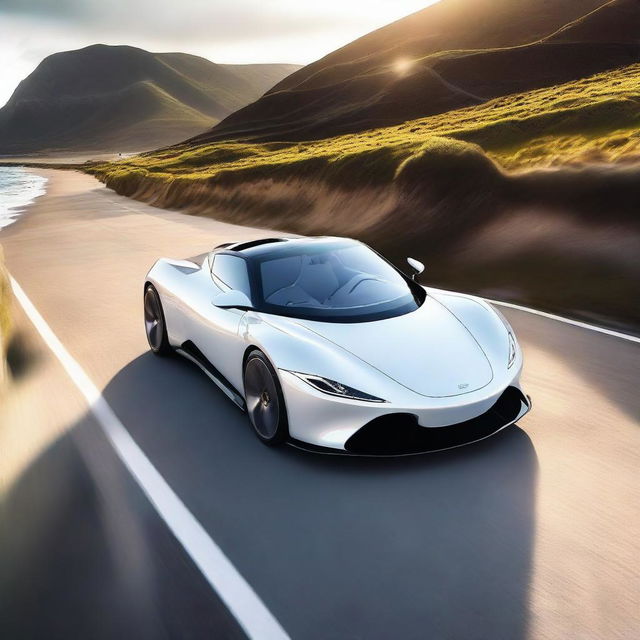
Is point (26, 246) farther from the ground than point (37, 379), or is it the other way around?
point (37, 379)

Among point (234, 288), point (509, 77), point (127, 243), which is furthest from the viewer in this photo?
point (509, 77)

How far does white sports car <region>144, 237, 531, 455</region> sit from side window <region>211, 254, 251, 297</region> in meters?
0.02

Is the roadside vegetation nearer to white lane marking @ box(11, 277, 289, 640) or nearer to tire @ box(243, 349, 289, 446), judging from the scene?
tire @ box(243, 349, 289, 446)

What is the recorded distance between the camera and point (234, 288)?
221 inches

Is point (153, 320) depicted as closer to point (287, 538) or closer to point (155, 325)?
point (155, 325)

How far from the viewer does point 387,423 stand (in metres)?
4.17

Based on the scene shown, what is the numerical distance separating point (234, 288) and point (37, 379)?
2262 mm

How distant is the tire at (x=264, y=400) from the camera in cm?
454

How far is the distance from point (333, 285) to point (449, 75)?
352ft

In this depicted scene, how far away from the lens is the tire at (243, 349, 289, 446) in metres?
4.54

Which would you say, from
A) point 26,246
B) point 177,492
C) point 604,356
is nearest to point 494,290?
point 604,356

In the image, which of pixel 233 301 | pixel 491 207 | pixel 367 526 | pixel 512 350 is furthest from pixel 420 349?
pixel 491 207

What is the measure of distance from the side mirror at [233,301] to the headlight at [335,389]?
99 centimetres

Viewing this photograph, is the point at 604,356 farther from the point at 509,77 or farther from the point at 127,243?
the point at 509,77
